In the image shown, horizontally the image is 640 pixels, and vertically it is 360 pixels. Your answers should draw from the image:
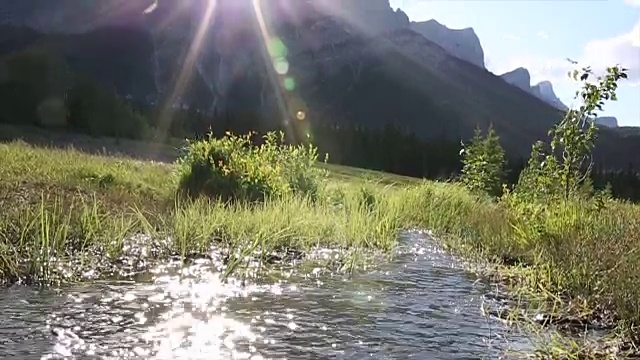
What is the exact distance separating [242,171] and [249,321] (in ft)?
42.7

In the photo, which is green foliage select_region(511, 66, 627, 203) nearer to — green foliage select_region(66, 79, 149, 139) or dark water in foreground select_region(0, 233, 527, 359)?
dark water in foreground select_region(0, 233, 527, 359)

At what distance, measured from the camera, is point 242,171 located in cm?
2012

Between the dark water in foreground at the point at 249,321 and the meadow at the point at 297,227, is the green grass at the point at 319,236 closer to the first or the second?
the meadow at the point at 297,227

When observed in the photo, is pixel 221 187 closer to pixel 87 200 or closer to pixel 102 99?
pixel 87 200

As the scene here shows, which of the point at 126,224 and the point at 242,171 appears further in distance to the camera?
the point at 242,171

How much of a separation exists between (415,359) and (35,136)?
5263cm

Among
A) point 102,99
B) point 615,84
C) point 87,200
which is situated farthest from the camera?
point 102,99

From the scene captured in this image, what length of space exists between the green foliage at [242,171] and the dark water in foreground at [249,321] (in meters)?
9.50

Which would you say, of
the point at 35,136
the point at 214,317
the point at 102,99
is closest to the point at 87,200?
the point at 214,317

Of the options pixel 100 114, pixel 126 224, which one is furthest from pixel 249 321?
pixel 100 114

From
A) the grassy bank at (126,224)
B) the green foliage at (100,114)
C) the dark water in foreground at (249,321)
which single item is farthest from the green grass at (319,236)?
the green foliage at (100,114)

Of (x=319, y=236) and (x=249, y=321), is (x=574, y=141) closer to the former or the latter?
(x=319, y=236)

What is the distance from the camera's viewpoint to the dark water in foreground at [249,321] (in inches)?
247

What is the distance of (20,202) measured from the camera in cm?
1334
